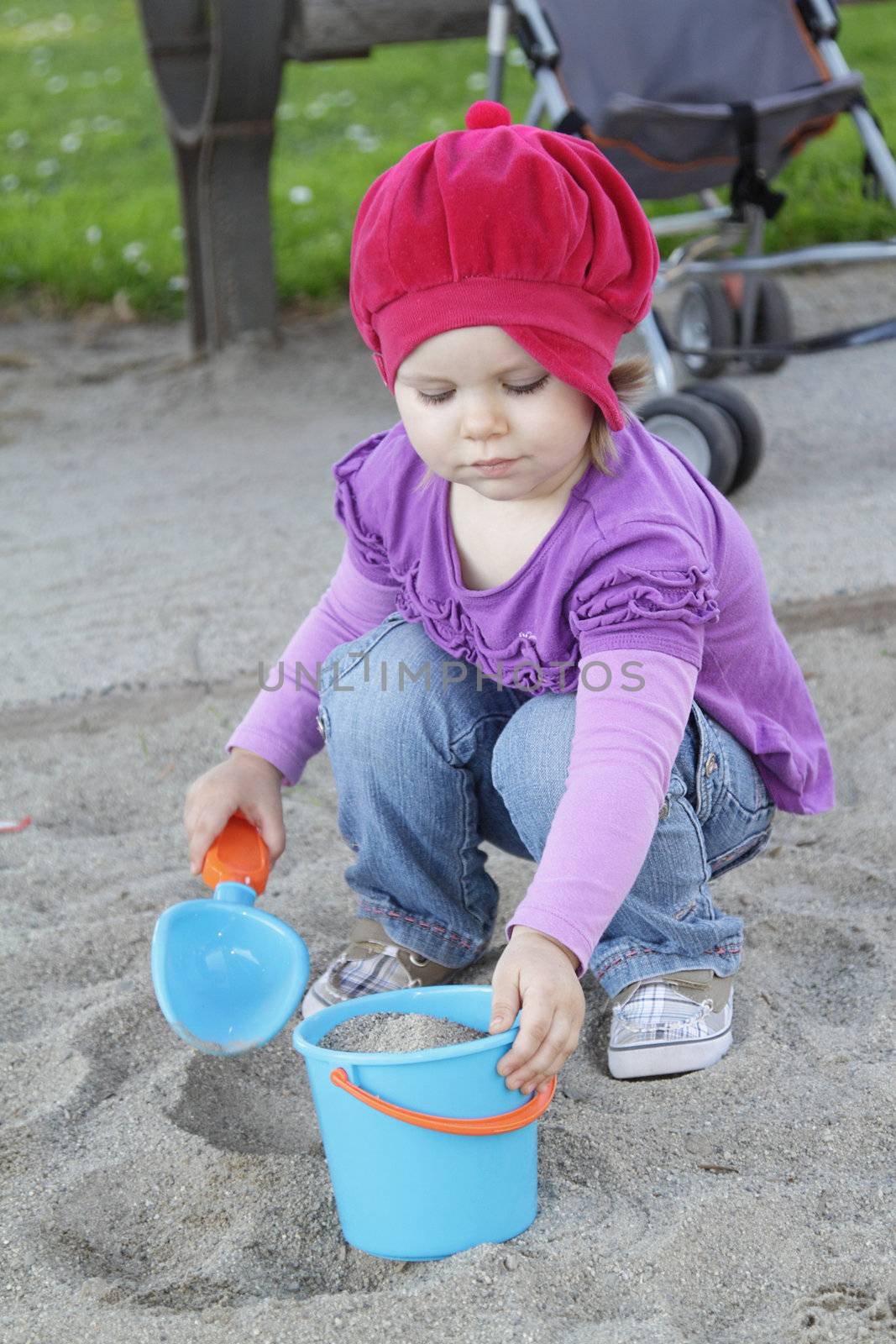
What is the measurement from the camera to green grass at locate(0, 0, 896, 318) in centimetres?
475

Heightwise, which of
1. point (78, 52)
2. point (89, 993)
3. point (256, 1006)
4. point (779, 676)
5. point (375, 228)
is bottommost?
point (78, 52)

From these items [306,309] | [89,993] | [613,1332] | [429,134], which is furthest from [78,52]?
[613,1332]

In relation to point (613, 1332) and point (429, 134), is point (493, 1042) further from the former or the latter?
point (429, 134)

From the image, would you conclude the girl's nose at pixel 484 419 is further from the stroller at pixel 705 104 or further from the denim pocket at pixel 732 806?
the stroller at pixel 705 104

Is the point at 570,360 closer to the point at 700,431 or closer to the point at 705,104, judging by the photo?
the point at 700,431

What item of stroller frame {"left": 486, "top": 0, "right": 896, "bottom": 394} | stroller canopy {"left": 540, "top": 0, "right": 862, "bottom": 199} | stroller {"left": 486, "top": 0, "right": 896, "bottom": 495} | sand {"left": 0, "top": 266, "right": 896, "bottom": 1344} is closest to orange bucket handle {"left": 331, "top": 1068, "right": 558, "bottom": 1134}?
sand {"left": 0, "top": 266, "right": 896, "bottom": 1344}

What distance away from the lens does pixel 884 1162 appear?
47.9 inches

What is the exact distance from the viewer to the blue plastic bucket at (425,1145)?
3.52 feet

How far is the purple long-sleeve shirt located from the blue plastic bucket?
0.46 ft

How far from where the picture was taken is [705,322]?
139 inches

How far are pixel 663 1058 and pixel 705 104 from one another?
235 centimetres

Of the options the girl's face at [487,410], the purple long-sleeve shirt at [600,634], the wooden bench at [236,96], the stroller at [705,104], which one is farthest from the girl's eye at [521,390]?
the wooden bench at [236,96]

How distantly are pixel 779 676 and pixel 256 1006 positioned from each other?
614 mm

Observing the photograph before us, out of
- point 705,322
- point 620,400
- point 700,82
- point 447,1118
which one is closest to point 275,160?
point 705,322
